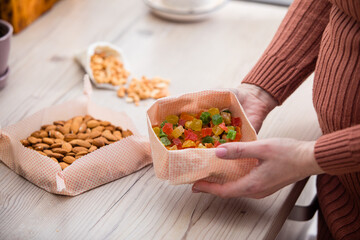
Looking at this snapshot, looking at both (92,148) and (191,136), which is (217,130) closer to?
(191,136)

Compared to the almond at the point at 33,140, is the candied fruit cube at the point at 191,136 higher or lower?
higher

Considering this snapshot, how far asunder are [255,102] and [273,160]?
0.25 metres

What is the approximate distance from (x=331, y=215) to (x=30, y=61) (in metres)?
0.90

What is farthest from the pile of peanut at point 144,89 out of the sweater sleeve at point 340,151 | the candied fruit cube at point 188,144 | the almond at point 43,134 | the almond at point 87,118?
the sweater sleeve at point 340,151

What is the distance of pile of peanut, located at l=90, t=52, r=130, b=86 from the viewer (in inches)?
52.7

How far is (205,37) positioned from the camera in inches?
62.5

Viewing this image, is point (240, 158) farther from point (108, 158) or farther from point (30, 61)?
point (30, 61)

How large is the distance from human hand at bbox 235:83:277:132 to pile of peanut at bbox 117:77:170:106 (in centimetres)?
27

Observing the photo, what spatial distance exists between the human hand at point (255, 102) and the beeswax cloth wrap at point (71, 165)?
0.75 feet

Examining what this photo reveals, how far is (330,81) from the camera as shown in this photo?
963 mm

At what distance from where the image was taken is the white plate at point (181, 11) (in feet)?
5.34

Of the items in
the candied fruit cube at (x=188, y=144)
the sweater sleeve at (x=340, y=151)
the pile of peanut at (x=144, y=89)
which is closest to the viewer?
the sweater sleeve at (x=340, y=151)

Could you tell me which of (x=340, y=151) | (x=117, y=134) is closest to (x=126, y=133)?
(x=117, y=134)

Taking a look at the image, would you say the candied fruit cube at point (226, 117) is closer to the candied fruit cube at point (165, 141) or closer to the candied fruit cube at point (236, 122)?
the candied fruit cube at point (236, 122)
